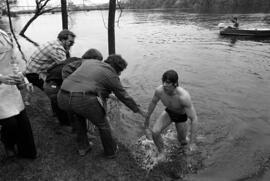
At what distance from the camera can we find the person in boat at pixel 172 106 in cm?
477

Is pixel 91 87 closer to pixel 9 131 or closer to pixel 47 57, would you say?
pixel 9 131

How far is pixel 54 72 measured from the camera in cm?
522

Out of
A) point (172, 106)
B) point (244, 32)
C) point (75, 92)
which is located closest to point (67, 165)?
point (75, 92)

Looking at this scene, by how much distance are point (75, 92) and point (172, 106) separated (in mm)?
2077

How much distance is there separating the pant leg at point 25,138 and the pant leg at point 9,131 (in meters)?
0.09

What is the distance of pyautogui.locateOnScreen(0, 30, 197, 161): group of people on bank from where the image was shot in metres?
3.76

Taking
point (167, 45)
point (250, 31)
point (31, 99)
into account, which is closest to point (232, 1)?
point (250, 31)

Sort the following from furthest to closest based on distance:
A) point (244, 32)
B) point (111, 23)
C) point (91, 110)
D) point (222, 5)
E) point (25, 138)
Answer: point (222, 5) → point (244, 32) → point (111, 23) → point (25, 138) → point (91, 110)

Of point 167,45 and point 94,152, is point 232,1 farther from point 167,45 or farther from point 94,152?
point 94,152

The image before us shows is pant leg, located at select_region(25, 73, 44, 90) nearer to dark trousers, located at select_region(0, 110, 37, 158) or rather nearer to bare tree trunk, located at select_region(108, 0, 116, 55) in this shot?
dark trousers, located at select_region(0, 110, 37, 158)

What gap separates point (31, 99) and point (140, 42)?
58.5 feet

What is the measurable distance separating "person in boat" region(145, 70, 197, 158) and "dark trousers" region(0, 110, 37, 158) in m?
2.12

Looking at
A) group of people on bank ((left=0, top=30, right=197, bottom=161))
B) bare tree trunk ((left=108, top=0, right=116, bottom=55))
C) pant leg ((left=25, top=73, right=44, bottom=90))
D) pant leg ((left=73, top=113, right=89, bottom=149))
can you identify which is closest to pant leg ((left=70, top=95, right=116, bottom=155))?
group of people on bank ((left=0, top=30, right=197, bottom=161))

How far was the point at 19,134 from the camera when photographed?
13.9 feet
